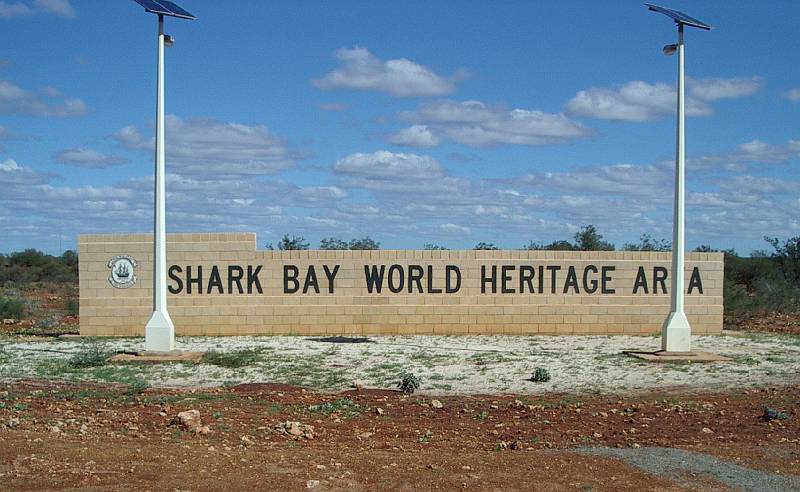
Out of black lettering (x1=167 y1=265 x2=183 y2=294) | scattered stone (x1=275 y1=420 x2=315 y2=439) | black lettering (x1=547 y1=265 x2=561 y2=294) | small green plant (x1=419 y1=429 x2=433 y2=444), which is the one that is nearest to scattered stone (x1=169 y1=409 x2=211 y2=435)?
scattered stone (x1=275 y1=420 x2=315 y2=439)

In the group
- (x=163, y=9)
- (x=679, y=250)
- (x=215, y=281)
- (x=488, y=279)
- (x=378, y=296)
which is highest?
(x=163, y=9)

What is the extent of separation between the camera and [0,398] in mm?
14453

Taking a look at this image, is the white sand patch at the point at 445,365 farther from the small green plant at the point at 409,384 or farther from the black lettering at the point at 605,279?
the black lettering at the point at 605,279

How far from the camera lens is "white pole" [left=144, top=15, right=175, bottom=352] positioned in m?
19.5

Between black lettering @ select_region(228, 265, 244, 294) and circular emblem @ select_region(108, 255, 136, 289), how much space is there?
2548mm

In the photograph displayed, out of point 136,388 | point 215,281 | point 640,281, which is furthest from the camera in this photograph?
point 640,281

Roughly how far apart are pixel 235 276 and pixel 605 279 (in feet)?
33.4

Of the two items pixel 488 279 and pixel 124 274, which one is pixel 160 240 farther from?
pixel 488 279

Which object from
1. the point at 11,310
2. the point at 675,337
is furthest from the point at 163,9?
the point at 11,310

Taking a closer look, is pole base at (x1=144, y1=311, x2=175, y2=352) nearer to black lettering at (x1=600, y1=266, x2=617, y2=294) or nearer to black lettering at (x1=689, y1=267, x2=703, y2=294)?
black lettering at (x1=600, y1=266, x2=617, y2=294)

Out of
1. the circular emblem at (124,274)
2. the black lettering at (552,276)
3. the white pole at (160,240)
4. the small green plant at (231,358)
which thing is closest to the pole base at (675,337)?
the black lettering at (552,276)

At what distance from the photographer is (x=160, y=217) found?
64.4 ft

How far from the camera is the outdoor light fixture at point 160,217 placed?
1952cm

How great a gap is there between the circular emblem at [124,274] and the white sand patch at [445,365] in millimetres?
1764
